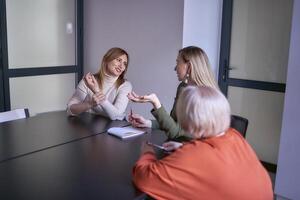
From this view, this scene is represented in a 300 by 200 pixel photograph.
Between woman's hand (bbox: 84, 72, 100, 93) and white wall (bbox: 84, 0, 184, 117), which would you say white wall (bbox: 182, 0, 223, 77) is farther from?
woman's hand (bbox: 84, 72, 100, 93)

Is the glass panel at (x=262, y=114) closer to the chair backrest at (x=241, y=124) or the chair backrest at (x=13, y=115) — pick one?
the chair backrest at (x=241, y=124)

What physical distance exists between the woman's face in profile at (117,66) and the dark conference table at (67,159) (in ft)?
1.67

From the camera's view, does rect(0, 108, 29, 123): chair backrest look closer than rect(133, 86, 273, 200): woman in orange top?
No

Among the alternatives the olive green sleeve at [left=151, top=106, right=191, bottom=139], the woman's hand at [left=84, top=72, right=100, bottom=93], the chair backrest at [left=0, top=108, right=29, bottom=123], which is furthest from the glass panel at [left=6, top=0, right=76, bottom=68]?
the olive green sleeve at [left=151, top=106, right=191, bottom=139]

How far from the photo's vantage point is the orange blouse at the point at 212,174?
113cm

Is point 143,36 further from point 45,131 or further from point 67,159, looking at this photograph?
point 67,159

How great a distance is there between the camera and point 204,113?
1188mm

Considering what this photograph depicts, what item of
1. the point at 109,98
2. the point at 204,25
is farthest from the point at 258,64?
the point at 109,98

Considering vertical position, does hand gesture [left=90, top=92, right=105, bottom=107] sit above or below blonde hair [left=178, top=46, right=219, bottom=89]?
below

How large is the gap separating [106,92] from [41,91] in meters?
1.62

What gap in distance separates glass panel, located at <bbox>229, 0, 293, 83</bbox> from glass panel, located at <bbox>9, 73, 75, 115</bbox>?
2055 millimetres

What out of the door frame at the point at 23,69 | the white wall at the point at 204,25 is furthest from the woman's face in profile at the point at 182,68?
the door frame at the point at 23,69

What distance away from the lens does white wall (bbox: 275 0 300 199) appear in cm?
257

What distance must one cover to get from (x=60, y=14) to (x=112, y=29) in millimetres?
666
